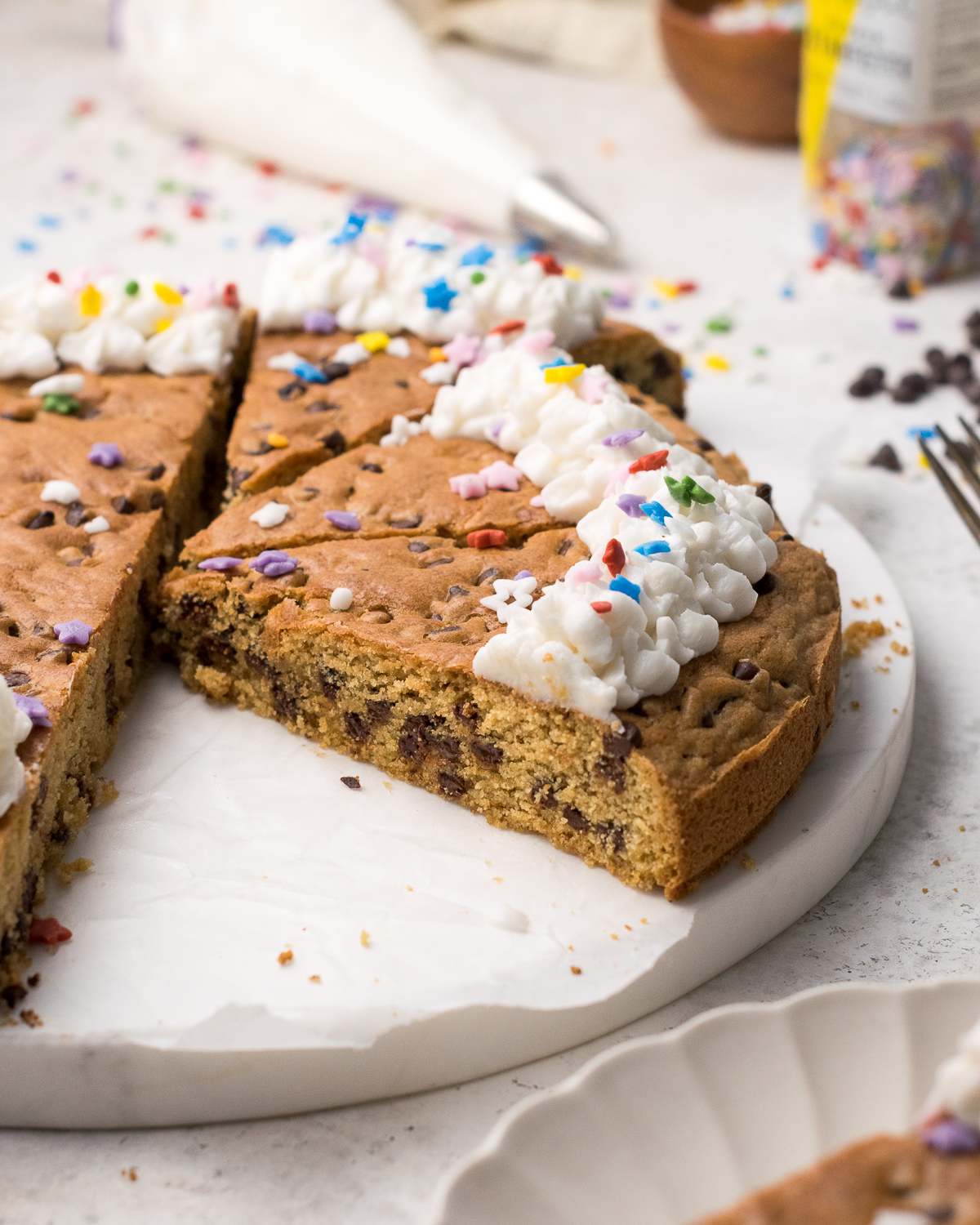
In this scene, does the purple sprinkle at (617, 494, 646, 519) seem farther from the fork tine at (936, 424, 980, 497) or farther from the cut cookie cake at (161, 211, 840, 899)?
the fork tine at (936, 424, 980, 497)

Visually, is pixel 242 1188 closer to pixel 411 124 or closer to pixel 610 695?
pixel 610 695

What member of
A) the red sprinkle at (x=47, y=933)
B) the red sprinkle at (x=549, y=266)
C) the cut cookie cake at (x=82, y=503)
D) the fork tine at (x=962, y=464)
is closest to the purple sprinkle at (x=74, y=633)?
the cut cookie cake at (x=82, y=503)

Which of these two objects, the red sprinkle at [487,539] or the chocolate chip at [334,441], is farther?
the chocolate chip at [334,441]

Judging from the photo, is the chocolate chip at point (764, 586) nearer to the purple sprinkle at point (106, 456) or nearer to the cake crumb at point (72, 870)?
the cake crumb at point (72, 870)

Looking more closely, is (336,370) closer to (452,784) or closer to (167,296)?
(167,296)

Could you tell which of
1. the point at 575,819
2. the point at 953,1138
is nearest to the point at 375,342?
the point at 575,819
